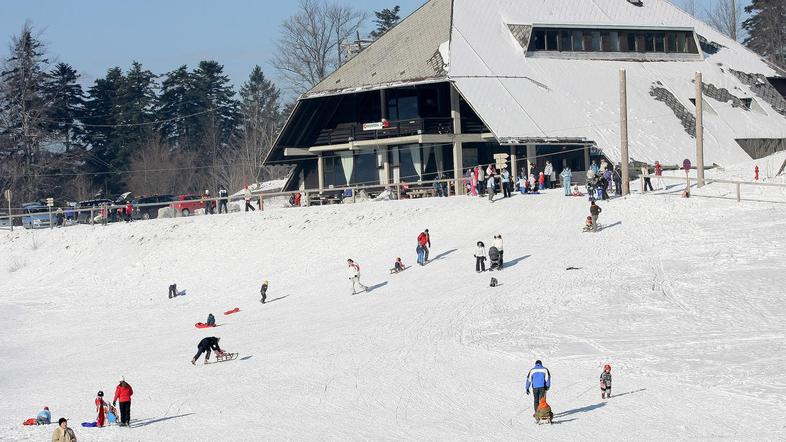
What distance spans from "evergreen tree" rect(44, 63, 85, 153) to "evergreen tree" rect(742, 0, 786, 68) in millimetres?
54282

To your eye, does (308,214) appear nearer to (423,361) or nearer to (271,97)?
(423,361)

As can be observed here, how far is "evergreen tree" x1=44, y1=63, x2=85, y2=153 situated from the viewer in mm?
84662

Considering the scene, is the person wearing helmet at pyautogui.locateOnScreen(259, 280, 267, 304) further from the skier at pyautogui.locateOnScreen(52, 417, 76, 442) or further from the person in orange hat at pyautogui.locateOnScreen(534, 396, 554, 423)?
the skier at pyautogui.locateOnScreen(52, 417, 76, 442)

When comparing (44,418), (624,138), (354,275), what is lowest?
(44,418)

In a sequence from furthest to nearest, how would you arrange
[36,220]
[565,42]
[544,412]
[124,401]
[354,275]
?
1. [565,42]
2. [36,220]
3. [354,275]
4. [124,401]
5. [544,412]

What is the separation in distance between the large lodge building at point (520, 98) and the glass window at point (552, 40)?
0.11m

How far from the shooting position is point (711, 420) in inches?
923

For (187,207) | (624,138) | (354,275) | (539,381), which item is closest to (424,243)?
(354,275)

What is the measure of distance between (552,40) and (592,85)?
368 centimetres

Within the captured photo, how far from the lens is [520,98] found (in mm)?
55344

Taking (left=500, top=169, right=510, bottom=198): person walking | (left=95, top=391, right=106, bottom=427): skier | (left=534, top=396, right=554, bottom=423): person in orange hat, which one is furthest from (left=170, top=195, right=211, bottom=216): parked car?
(left=534, top=396, right=554, bottom=423): person in orange hat

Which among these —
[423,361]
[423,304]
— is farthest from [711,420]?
[423,304]

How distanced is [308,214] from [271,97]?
58940mm

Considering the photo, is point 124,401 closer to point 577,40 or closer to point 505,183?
point 505,183
